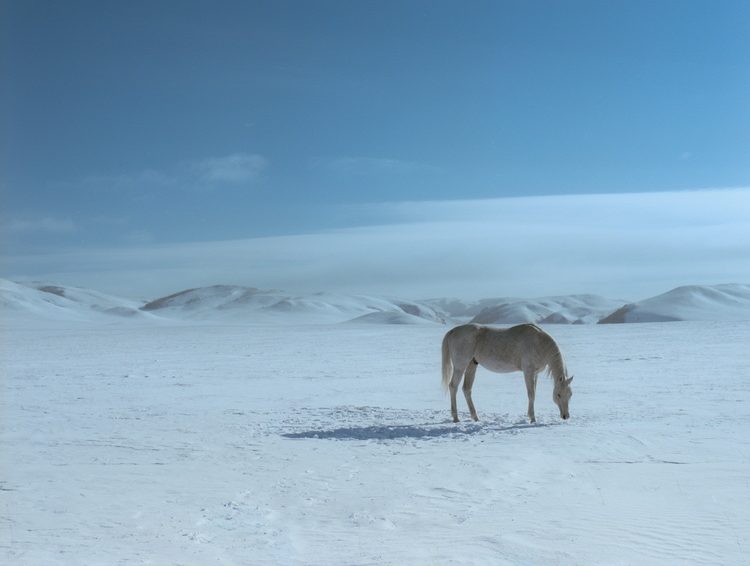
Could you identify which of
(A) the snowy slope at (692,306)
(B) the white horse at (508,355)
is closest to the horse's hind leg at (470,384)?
(B) the white horse at (508,355)

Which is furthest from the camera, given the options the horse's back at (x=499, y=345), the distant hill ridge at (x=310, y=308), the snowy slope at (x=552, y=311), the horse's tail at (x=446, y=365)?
the snowy slope at (x=552, y=311)

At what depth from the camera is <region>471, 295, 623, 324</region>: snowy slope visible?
117 m

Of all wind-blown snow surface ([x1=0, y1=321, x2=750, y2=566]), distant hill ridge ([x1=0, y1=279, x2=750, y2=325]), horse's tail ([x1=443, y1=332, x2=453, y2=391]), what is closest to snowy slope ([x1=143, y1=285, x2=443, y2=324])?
distant hill ridge ([x1=0, y1=279, x2=750, y2=325])

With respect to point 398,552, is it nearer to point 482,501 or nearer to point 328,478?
point 482,501

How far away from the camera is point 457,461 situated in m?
10.1

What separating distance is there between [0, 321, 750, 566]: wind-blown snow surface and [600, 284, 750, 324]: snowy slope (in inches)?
1908

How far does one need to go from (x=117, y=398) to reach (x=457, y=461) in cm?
950

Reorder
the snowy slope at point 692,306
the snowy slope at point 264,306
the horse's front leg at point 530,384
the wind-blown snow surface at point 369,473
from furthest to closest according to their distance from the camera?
the snowy slope at point 264,306, the snowy slope at point 692,306, the horse's front leg at point 530,384, the wind-blown snow surface at point 369,473

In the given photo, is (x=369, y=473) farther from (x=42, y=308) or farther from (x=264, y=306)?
(x=264, y=306)

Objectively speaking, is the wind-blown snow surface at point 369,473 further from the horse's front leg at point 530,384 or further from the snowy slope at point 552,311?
the snowy slope at point 552,311

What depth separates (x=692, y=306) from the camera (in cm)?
7056

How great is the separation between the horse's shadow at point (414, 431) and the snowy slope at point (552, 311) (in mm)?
89942

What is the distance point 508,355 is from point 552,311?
128 meters

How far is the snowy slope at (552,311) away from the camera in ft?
383
